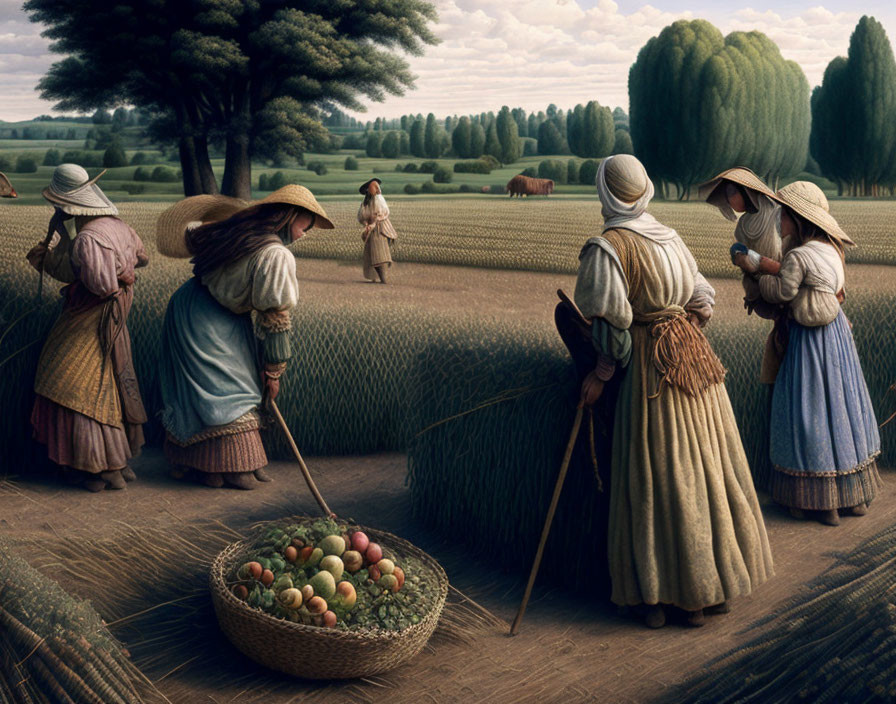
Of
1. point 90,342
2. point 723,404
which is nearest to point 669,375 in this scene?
point 723,404

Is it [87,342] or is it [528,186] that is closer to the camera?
[87,342]

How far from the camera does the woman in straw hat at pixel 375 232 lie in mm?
8320

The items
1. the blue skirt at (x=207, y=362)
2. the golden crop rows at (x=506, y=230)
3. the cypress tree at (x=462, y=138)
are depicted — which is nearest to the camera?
the blue skirt at (x=207, y=362)

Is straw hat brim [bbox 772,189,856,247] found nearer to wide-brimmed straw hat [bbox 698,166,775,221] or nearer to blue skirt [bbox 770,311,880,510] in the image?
wide-brimmed straw hat [bbox 698,166,775,221]

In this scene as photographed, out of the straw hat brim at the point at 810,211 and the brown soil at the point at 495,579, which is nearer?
the brown soil at the point at 495,579

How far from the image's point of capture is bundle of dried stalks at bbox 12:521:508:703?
10.6ft

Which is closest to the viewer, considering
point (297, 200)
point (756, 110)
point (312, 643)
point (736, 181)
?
point (312, 643)

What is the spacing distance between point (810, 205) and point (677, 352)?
1.46 metres

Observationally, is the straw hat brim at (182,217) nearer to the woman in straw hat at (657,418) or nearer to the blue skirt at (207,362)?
the blue skirt at (207,362)

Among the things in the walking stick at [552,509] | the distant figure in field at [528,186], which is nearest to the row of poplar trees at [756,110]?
the distant figure in field at [528,186]

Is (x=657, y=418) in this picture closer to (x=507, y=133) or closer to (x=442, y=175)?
(x=507, y=133)

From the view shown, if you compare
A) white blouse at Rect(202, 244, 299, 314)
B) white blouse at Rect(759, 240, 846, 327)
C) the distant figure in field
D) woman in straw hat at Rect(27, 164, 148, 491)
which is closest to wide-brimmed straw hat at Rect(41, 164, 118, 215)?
woman in straw hat at Rect(27, 164, 148, 491)

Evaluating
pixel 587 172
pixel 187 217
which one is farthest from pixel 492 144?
pixel 187 217

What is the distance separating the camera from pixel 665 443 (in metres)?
3.47
